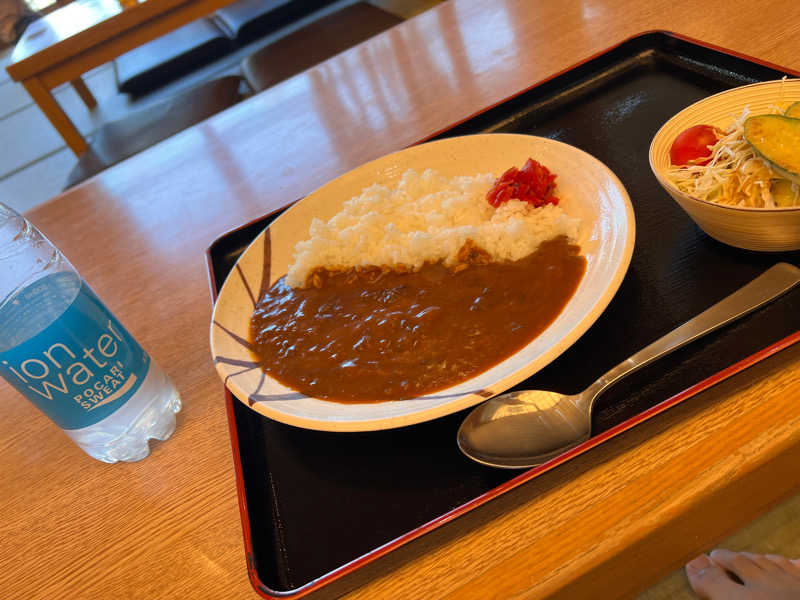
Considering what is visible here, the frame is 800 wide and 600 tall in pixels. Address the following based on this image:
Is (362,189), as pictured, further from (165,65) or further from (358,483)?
(165,65)

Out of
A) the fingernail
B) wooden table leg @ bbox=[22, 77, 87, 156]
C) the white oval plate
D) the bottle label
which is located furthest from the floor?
the fingernail

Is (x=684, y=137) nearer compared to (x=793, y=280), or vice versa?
(x=793, y=280)

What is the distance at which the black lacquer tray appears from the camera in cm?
83

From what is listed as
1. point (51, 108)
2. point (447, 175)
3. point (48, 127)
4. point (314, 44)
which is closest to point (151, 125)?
point (314, 44)

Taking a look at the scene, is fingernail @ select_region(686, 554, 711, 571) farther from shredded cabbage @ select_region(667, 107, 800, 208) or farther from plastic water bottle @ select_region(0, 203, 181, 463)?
plastic water bottle @ select_region(0, 203, 181, 463)

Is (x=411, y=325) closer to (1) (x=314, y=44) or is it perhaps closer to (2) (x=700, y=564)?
(2) (x=700, y=564)

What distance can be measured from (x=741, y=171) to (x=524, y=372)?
0.50 metres

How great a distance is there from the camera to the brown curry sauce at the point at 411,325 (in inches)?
38.5

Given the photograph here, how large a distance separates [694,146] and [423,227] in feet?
1.71

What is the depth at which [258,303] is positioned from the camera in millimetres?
1240

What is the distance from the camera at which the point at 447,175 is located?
4.58 feet

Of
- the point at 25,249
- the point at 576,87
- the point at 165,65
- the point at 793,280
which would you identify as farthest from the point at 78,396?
the point at 165,65

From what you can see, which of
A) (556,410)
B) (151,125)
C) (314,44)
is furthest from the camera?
(314,44)

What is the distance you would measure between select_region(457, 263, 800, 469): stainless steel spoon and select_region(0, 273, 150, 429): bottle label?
0.58m
